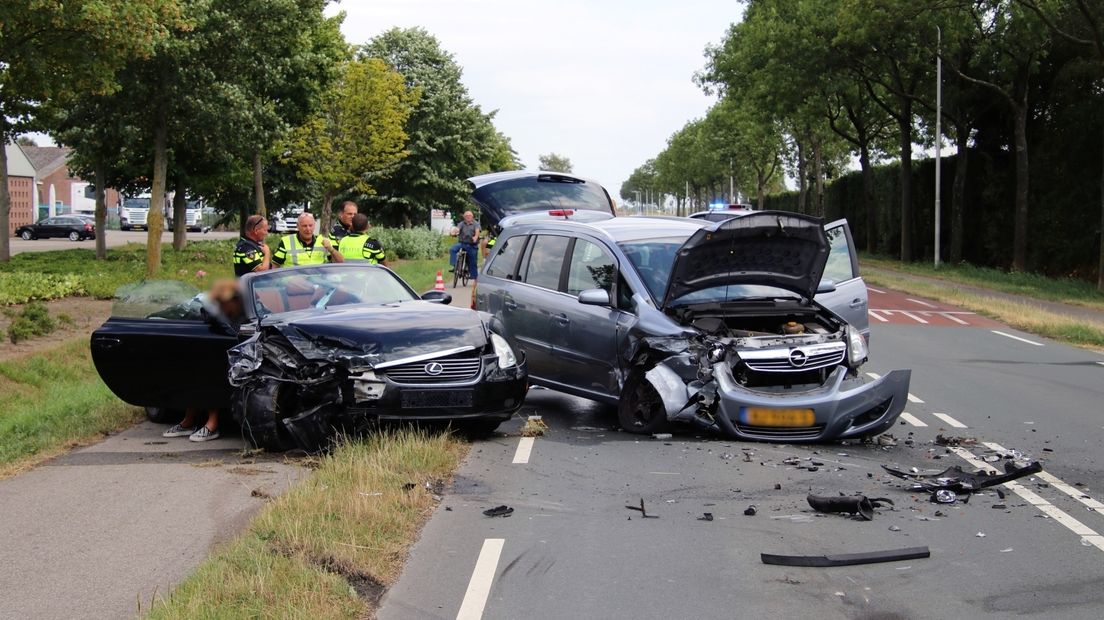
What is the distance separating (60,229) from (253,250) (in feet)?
207

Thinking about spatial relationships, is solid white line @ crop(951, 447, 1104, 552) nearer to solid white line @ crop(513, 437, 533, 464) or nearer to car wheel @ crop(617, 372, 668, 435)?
car wheel @ crop(617, 372, 668, 435)

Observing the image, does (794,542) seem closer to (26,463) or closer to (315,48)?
Result: (26,463)

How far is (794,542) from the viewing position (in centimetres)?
612

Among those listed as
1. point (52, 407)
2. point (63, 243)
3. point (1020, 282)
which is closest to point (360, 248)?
point (52, 407)

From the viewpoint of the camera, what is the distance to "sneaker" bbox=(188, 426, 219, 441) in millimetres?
9516

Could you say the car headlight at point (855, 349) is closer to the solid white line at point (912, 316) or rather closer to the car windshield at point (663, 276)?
the car windshield at point (663, 276)

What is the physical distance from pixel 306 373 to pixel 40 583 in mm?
3070

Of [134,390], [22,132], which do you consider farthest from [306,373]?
[22,132]

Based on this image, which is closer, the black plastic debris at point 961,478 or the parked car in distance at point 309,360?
the black plastic debris at point 961,478

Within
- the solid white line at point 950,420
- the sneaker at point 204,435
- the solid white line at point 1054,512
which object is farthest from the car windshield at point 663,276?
the sneaker at point 204,435

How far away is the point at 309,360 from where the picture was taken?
27.5 feet

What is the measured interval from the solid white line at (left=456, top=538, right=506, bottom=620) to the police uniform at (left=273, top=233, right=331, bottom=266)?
5990mm

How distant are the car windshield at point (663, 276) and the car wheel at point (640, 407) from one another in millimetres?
734

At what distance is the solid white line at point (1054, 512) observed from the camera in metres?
6.15
